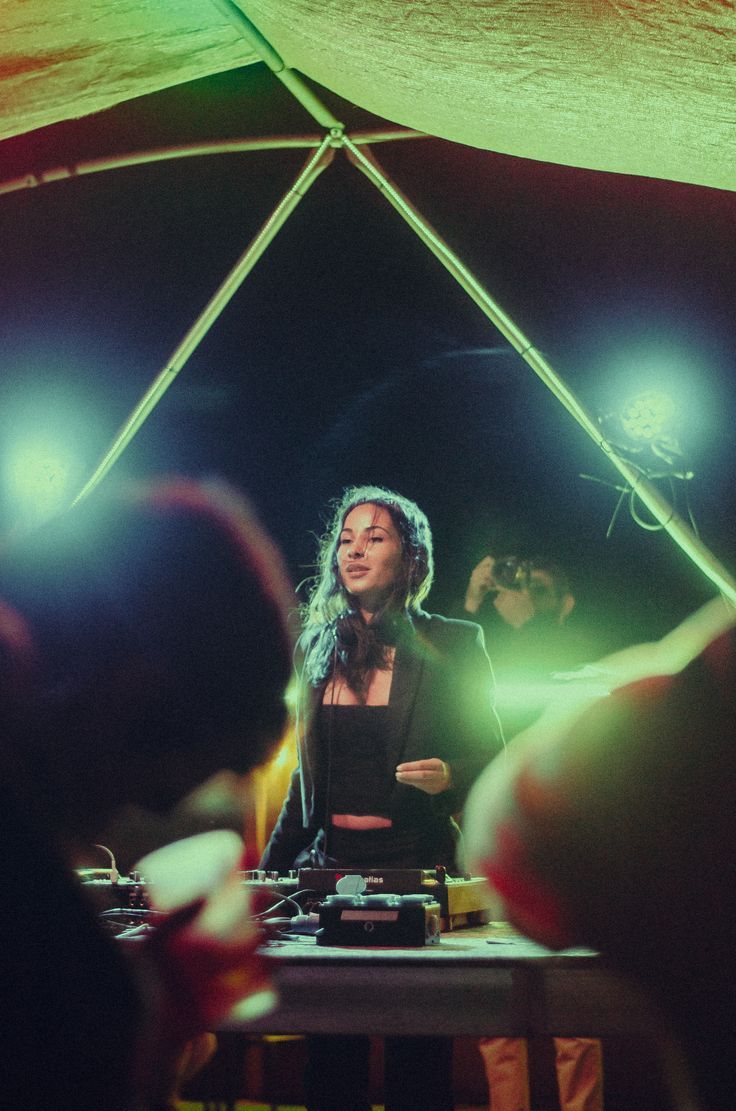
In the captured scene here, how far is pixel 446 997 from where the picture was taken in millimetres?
1319

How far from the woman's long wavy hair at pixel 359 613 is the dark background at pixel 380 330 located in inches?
41.8

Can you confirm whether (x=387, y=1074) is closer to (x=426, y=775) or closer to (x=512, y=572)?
(x=426, y=775)

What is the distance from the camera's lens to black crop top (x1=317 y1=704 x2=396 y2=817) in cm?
269

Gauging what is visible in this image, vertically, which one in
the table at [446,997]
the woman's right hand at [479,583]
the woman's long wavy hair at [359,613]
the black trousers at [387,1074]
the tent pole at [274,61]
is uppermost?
the tent pole at [274,61]

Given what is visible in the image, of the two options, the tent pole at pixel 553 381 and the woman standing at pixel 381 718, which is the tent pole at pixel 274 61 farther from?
the woman standing at pixel 381 718

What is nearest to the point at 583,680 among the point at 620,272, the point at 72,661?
the point at 620,272

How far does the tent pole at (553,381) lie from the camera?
11.7 ft

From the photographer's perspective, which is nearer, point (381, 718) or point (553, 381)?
point (381, 718)

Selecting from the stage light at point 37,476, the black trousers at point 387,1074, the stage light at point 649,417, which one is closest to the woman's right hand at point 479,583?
the stage light at point 649,417

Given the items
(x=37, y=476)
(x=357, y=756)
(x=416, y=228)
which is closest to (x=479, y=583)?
(x=416, y=228)

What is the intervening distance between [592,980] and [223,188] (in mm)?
4120

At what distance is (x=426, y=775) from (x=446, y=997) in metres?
1.08

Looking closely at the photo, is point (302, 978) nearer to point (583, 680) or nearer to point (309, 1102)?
point (309, 1102)

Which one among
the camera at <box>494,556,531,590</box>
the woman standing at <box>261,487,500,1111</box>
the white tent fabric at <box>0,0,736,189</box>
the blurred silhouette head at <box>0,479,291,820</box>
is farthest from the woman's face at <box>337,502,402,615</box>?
the camera at <box>494,556,531,590</box>
